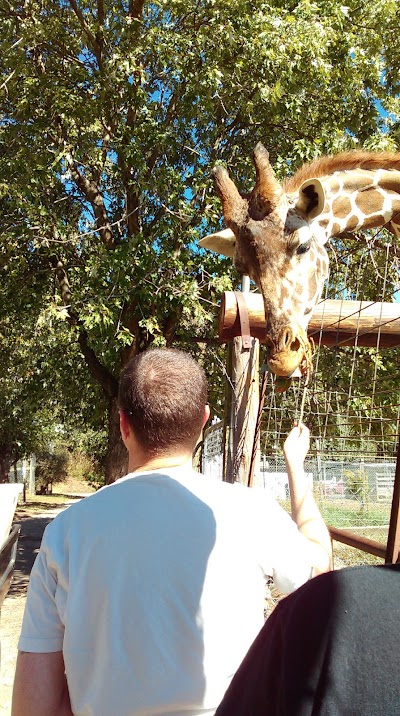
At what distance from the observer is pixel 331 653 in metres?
0.63

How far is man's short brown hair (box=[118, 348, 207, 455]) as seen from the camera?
66.5 inches

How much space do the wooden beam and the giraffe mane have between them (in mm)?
794

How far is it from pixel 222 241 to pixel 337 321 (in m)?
0.97

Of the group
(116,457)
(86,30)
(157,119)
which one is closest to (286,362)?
(157,119)

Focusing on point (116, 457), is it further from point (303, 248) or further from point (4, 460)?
point (4, 460)

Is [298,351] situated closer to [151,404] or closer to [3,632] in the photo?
Result: [151,404]

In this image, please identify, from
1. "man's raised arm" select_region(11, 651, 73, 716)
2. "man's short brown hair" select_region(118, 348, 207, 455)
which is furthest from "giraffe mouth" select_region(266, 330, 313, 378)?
"man's raised arm" select_region(11, 651, 73, 716)

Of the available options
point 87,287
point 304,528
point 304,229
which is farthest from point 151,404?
point 87,287

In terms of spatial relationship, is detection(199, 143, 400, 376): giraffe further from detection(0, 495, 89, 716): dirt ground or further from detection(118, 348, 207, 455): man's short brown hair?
detection(0, 495, 89, 716): dirt ground

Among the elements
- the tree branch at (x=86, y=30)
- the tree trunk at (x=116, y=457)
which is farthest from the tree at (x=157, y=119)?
the tree trunk at (x=116, y=457)

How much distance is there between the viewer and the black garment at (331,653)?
0.61m

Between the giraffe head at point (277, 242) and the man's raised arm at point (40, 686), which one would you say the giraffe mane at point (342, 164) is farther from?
the man's raised arm at point (40, 686)

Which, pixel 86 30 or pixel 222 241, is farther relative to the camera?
pixel 86 30

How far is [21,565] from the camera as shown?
11.9 meters
